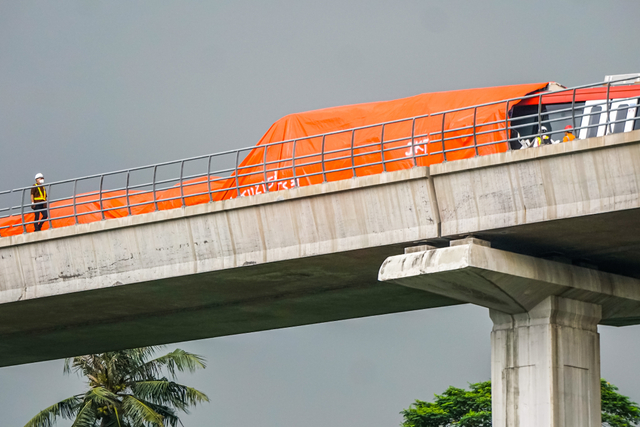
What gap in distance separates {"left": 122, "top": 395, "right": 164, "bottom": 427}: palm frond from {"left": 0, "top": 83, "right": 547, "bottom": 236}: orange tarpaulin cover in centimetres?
1192

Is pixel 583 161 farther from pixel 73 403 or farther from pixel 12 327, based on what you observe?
pixel 73 403

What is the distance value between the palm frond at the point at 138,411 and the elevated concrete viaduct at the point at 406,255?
31.8 feet

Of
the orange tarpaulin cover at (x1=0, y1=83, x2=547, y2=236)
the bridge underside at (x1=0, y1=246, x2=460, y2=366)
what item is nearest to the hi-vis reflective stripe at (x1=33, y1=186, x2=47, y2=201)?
the orange tarpaulin cover at (x1=0, y1=83, x2=547, y2=236)

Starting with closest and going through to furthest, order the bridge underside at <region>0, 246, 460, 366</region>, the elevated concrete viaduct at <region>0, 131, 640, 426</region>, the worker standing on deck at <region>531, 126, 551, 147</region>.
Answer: the elevated concrete viaduct at <region>0, 131, 640, 426</region> < the worker standing on deck at <region>531, 126, 551, 147</region> < the bridge underside at <region>0, 246, 460, 366</region>

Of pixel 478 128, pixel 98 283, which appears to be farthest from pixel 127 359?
pixel 478 128

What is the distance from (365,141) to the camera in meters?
22.5

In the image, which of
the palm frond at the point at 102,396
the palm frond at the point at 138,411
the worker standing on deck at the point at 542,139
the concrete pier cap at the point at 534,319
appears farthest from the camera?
the palm frond at the point at 138,411

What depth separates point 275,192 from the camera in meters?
20.9

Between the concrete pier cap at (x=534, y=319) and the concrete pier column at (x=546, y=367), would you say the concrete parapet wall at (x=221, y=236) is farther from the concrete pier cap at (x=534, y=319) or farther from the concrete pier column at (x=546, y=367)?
the concrete pier column at (x=546, y=367)

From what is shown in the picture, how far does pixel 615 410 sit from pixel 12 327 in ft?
65.0

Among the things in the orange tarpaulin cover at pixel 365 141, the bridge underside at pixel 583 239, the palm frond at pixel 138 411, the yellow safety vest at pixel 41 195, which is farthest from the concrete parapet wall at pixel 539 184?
the palm frond at pixel 138 411

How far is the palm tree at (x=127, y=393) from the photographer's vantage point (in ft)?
116

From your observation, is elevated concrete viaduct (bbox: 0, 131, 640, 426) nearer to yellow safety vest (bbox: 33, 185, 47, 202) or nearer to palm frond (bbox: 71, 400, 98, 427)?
yellow safety vest (bbox: 33, 185, 47, 202)

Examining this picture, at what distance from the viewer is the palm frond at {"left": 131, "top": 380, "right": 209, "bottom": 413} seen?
36250 mm
